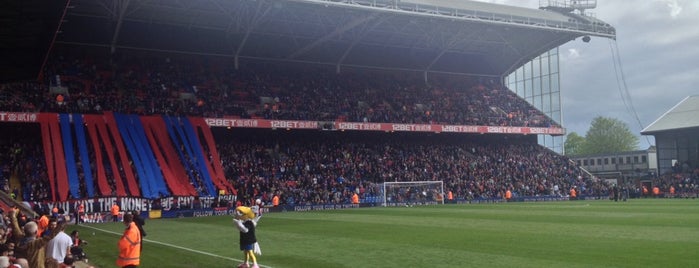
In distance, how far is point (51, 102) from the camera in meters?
42.0

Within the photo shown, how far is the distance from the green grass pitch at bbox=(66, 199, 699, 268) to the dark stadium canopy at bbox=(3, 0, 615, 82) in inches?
855

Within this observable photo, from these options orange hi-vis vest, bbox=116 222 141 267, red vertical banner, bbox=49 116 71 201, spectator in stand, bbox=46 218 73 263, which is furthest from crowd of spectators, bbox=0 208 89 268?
red vertical banner, bbox=49 116 71 201

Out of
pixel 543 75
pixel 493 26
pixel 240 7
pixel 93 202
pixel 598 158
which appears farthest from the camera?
pixel 598 158

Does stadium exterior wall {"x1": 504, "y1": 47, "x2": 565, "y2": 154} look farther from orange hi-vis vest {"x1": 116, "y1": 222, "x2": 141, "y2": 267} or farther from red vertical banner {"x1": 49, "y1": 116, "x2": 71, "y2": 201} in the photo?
orange hi-vis vest {"x1": 116, "y1": 222, "x2": 141, "y2": 267}

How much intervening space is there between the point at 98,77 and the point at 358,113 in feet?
67.3

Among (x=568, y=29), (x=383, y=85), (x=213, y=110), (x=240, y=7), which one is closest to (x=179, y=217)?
(x=213, y=110)

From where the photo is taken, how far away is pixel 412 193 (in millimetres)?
48594

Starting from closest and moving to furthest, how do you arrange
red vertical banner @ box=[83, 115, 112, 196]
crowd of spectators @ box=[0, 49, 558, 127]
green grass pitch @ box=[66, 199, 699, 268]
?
1. green grass pitch @ box=[66, 199, 699, 268]
2. red vertical banner @ box=[83, 115, 112, 196]
3. crowd of spectators @ box=[0, 49, 558, 127]

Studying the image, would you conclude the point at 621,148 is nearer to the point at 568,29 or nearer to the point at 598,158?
the point at 598,158

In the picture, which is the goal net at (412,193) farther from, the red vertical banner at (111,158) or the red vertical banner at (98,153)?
the red vertical banner at (98,153)

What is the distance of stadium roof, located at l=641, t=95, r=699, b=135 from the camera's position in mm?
63775

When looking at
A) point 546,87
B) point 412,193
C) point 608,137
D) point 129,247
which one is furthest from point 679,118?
point 129,247

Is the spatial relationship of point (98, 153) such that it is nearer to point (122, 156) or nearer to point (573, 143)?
point (122, 156)

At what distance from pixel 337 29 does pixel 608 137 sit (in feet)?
280
